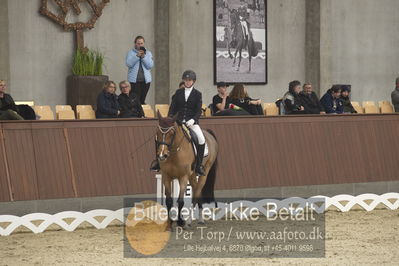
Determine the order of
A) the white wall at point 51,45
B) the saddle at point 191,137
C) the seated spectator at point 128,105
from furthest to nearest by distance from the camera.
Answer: the white wall at point 51,45 < the seated spectator at point 128,105 < the saddle at point 191,137

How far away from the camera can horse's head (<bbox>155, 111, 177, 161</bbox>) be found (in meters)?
10.2

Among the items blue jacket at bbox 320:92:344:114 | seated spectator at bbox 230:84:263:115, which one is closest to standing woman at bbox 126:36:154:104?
Answer: seated spectator at bbox 230:84:263:115

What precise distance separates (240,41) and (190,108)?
1055 cm

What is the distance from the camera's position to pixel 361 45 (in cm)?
2355

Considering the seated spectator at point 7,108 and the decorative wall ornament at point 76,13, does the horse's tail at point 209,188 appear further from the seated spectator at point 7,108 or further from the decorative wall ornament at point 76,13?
the decorative wall ornament at point 76,13

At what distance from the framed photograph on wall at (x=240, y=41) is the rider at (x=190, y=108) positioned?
10.0 meters

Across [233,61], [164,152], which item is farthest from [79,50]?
[164,152]

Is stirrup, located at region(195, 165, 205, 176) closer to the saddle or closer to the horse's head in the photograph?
the saddle

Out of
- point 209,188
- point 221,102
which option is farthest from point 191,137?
point 221,102

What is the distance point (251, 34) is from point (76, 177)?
37.2 feet

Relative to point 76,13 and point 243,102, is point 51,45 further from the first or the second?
point 243,102

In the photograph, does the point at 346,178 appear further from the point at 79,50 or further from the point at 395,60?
the point at 395,60

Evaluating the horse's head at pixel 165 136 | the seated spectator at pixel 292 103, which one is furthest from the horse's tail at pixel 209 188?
the seated spectator at pixel 292 103

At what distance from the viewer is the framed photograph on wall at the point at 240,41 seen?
21250mm
